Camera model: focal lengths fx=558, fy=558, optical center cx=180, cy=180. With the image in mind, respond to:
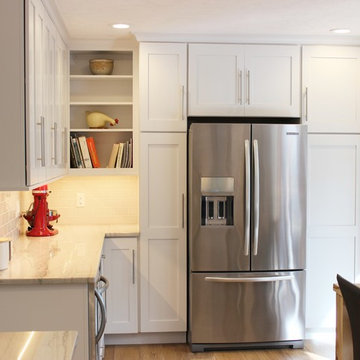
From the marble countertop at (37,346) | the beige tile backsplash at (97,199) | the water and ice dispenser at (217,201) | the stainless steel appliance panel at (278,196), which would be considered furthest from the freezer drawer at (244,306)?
the marble countertop at (37,346)

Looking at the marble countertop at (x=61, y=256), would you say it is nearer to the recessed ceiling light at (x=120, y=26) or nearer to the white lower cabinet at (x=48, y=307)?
the white lower cabinet at (x=48, y=307)

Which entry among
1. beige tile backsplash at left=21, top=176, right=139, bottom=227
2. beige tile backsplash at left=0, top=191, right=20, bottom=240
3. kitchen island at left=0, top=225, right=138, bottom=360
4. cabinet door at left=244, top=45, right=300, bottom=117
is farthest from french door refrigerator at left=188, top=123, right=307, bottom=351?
kitchen island at left=0, top=225, right=138, bottom=360

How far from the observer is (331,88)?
4.18 m

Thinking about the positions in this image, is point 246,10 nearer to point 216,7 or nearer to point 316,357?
point 216,7

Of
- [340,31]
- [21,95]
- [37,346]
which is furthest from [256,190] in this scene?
[37,346]

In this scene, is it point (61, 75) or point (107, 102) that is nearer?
point (61, 75)

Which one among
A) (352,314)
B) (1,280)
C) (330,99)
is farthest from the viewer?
(330,99)

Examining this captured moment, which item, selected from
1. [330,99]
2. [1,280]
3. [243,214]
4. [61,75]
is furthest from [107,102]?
[1,280]

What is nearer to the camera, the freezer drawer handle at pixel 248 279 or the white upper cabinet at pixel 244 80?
the freezer drawer handle at pixel 248 279

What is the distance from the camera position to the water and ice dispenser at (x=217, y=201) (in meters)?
3.91

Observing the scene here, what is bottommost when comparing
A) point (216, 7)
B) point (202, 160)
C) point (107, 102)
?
point (202, 160)

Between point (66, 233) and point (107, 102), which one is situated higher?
point (107, 102)

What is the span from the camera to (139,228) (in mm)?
4117

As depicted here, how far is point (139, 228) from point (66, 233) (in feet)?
1.74
